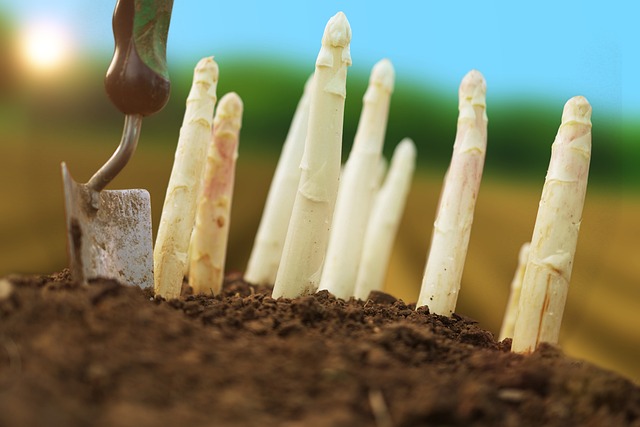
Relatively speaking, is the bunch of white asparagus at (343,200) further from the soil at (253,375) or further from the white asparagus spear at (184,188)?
the soil at (253,375)

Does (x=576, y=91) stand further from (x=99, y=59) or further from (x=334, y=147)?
(x=99, y=59)

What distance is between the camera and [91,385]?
1154 millimetres

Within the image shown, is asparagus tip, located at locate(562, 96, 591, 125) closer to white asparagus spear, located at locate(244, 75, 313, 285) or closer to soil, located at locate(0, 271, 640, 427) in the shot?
soil, located at locate(0, 271, 640, 427)

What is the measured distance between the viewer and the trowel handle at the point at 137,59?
1.90 metres

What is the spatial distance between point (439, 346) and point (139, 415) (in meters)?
0.78

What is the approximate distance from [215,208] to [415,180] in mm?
2145

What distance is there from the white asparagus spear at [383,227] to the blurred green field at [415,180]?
0.65 metres

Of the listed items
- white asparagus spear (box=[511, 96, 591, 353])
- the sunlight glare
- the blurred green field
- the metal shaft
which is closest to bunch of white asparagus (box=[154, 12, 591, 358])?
white asparagus spear (box=[511, 96, 591, 353])

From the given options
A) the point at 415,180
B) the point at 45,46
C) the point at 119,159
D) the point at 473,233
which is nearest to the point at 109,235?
the point at 119,159

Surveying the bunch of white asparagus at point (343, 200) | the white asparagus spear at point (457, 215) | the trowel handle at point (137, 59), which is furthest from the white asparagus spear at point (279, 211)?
the trowel handle at point (137, 59)

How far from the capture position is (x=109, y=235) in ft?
Answer: 6.26

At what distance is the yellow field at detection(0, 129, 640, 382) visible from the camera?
287 cm

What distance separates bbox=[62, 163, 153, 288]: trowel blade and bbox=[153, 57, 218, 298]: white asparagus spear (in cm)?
11

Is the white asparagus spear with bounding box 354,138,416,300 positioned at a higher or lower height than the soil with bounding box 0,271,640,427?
higher
